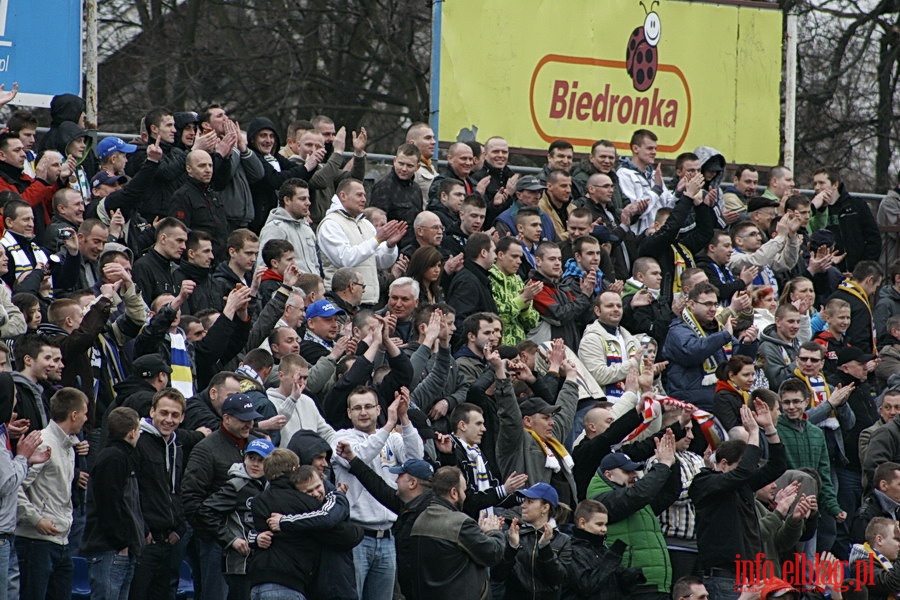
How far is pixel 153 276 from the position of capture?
12828 mm

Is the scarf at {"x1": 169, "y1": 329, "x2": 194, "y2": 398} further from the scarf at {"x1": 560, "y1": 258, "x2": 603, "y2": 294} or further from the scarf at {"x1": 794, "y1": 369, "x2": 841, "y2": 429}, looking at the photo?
the scarf at {"x1": 794, "y1": 369, "x2": 841, "y2": 429}

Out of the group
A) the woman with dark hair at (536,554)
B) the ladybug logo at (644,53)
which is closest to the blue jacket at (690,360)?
the woman with dark hair at (536,554)

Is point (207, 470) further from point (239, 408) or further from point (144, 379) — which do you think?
point (144, 379)

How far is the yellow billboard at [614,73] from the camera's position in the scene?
719 inches

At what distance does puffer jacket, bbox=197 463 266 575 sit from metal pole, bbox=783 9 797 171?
35.3 ft

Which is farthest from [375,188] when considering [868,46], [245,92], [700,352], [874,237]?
[868,46]

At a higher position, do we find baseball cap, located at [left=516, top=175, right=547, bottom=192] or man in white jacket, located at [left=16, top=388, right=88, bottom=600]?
baseball cap, located at [left=516, top=175, right=547, bottom=192]

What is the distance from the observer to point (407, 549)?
11.1 m

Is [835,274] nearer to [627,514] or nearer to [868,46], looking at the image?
[627,514]

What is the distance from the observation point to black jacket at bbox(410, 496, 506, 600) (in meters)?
10.9

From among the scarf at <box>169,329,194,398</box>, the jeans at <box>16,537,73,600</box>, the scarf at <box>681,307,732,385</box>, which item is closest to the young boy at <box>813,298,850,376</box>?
the scarf at <box>681,307,732,385</box>

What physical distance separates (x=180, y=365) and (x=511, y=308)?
129 inches

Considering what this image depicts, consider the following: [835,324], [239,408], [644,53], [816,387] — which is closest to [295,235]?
[239,408]

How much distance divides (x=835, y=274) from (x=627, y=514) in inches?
261
